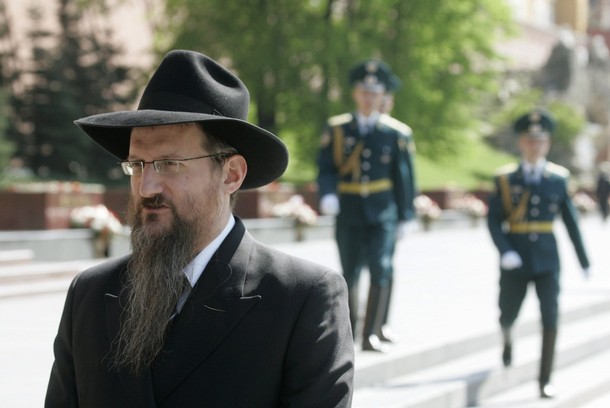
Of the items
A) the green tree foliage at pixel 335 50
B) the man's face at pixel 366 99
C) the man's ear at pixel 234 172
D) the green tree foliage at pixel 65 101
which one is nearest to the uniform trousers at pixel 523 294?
the man's face at pixel 366 99

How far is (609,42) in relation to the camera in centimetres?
11375

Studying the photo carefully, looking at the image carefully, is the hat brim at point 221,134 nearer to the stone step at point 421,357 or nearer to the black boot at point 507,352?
the stone step at point 421,357

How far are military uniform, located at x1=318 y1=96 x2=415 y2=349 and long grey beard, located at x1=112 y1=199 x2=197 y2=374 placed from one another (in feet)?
20.3

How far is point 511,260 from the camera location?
852 centimetres

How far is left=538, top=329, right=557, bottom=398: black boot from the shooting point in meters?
8.52

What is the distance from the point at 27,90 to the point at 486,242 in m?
Answer: 12.0

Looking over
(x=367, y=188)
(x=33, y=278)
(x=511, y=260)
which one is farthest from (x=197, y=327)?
(x=33, y=278)

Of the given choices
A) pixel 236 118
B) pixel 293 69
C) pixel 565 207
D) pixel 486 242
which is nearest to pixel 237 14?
pixel 293 69

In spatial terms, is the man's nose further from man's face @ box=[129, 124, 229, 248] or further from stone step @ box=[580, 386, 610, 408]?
stone step @ box=[580, 386, 610, 408]

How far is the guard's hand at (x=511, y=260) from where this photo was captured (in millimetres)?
8531

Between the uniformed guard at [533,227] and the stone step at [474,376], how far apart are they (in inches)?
16.8

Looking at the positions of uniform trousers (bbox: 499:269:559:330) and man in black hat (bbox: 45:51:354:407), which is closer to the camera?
man in black hat (bbox: 45:51:354:407)

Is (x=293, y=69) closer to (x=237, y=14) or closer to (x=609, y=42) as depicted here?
(x=237, y=14)

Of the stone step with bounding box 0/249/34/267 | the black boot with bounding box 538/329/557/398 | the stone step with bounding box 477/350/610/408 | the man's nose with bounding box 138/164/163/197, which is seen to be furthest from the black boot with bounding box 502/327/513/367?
the stone step with bounding box 0/249/34/267
